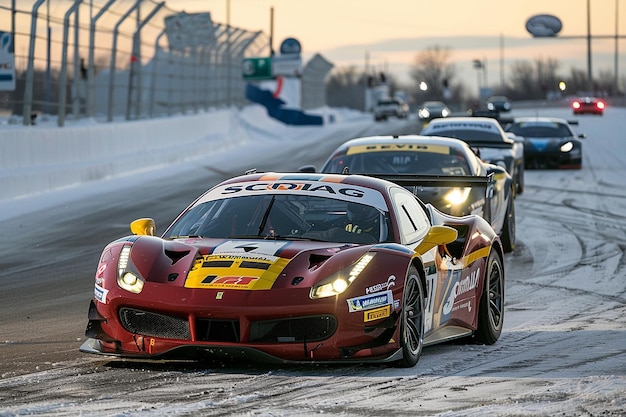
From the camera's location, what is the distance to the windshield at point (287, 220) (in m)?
8.14

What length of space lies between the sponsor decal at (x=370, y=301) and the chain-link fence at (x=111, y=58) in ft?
54.1

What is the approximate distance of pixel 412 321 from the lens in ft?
25.1

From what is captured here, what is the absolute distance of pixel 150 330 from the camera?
7.20 metres

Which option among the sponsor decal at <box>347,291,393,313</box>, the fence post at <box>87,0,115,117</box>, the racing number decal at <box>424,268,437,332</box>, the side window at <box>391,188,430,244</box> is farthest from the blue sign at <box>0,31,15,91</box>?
the sponsor decal at <box>347,291,393,313</box>

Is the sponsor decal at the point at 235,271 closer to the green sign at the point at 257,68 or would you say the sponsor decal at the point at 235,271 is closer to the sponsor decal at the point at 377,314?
the sponsor decal at the point at 377,314

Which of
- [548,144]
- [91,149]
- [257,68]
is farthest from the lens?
[257,68]

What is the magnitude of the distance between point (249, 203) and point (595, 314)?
3.38 meters

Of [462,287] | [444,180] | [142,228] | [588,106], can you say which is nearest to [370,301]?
[462,287]

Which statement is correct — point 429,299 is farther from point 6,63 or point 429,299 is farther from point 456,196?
point 6,63

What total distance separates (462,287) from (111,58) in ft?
72.9

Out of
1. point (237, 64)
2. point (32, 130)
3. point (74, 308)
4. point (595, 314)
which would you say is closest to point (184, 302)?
point (74, 308)

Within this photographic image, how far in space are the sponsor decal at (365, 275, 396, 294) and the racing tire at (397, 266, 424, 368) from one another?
4.5 inches

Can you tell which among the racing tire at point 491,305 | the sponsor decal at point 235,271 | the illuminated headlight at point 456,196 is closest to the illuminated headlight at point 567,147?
the illuminated headlight at point 456,196

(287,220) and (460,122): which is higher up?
(460,122)
